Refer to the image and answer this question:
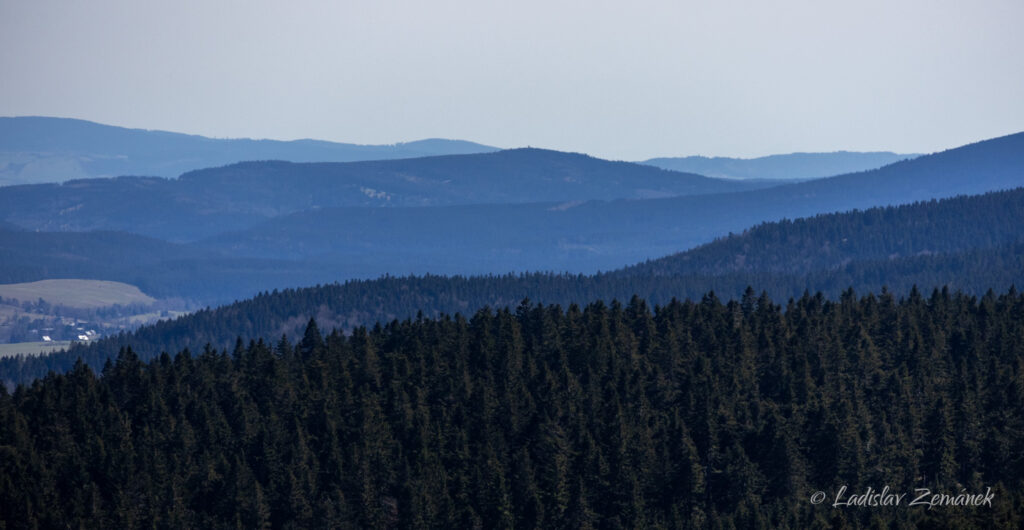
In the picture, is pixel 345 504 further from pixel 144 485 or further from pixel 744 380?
pixel 744 380

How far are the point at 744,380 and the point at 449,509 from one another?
27.4 meters

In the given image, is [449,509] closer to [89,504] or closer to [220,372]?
[89,504]

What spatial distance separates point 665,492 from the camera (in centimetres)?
9638

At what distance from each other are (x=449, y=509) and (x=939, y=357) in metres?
43.2

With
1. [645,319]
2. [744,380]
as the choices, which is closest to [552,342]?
[645,319]

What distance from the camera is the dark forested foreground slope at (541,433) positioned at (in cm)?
9256

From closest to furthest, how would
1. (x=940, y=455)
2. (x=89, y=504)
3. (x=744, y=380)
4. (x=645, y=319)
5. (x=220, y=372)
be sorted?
(x=89, y=504) < (x=940, y=455) < (x=744, y=380) < (x=220, y=372) < (x=645, y=319)

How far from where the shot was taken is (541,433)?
327 feet

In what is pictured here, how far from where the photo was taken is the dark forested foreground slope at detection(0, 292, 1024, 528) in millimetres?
92562

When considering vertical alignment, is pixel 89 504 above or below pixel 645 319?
below

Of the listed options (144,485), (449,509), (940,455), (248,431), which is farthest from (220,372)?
(940,455)

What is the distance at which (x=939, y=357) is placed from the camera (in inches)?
4449

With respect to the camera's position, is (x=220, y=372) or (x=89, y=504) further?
(x=220, y=372)

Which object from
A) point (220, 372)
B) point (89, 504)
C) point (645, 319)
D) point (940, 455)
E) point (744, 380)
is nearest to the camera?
point (89, 504)
